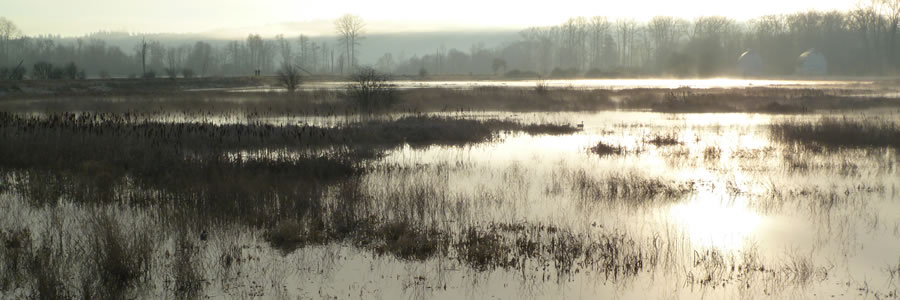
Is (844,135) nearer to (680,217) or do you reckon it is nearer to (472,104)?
(680,217)

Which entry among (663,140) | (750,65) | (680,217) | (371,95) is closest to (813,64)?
(750,65)

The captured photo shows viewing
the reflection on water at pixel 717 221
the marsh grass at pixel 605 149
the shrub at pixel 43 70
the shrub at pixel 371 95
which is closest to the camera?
the reflection on water at pixel 717 221

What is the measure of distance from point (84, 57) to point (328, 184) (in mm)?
126621

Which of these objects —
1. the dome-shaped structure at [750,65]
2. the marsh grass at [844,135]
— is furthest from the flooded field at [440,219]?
the dome-shaped structure at [750,65]

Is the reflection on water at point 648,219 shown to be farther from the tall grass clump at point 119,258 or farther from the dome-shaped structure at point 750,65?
the dome-shaped structure at point 750,65

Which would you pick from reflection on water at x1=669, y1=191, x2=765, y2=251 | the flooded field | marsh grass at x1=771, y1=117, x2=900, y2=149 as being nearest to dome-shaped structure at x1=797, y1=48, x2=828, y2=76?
marsh grass at x1=771, y1=117, x2=900, y2=149

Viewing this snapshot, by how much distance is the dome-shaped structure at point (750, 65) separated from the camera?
87.9m

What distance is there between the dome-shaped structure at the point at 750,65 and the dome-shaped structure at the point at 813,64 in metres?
5.01

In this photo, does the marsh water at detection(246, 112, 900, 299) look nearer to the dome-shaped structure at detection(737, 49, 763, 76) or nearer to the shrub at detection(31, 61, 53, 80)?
the shrub at detection(31, 61, 53, 80)

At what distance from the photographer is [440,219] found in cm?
999

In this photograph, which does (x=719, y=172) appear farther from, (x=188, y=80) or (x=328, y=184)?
(x=188, y=80)

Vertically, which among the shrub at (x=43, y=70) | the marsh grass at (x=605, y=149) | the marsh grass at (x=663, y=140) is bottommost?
the marsh grass at (x=605, y=149)

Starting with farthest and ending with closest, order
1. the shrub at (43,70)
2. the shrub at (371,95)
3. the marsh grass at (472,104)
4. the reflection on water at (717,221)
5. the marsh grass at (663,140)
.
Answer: the shrub at (43,70), the marsh grass at (472,104), the shrub at (371,95), the marsh grass at (663,140), the reflection on water at (717,221)

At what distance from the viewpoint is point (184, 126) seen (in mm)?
21172
